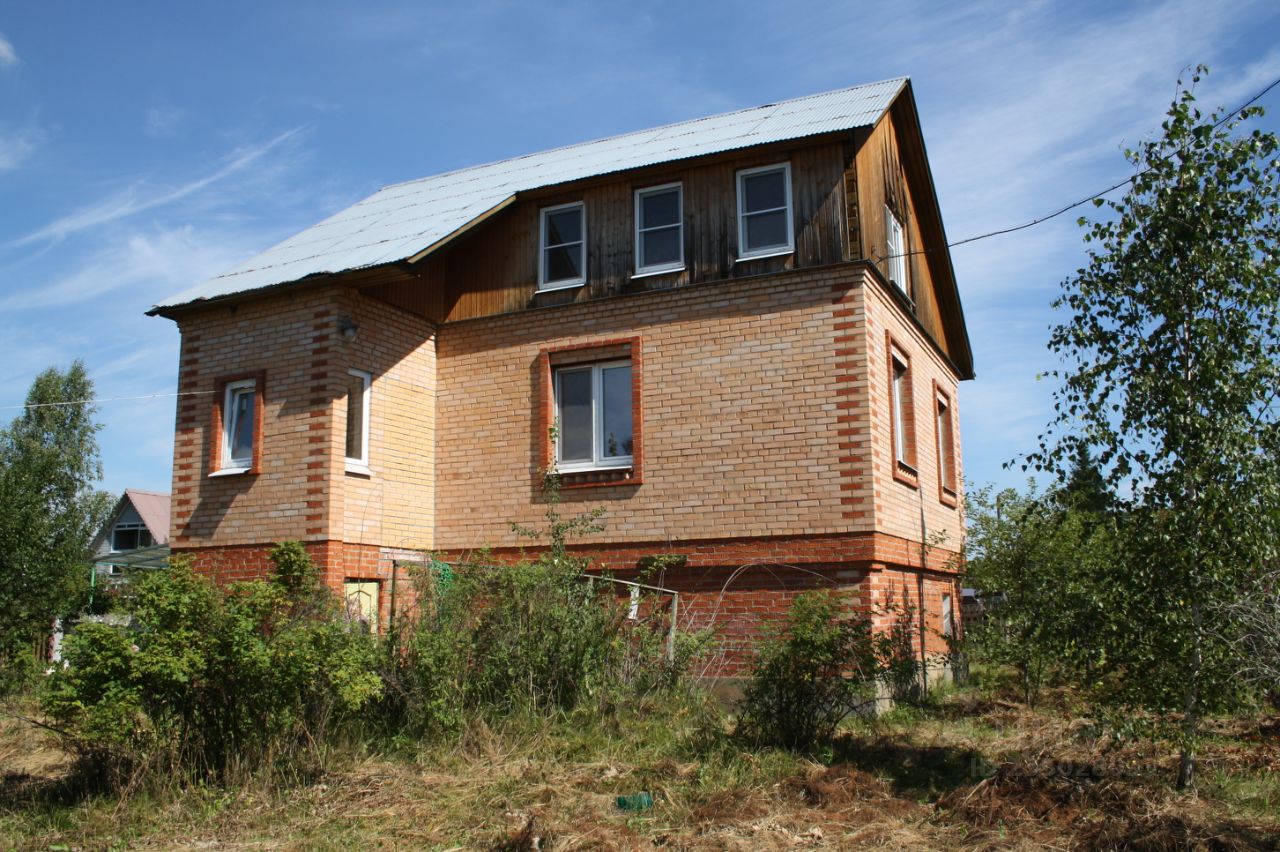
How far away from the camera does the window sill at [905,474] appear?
12.6 meters

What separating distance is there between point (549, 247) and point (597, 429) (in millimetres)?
2652

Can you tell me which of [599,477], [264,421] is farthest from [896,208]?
[264,421]

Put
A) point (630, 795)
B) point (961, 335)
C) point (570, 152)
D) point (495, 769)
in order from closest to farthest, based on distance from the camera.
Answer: point (630, 795), point (495, 769), point (570, 152), point (961, 335)

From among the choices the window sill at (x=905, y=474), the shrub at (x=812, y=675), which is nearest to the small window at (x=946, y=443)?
the window sill at (x=905, y=474)

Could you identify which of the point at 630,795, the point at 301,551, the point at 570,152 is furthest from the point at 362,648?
the point at 570,152

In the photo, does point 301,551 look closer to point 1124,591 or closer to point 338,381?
point 338,381

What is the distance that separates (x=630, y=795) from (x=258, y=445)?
7272 mm

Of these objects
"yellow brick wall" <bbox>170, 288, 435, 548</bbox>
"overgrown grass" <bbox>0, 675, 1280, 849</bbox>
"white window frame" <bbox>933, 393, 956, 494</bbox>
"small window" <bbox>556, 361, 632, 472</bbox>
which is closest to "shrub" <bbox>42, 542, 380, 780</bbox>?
"overgrown grass" <bbox>0, 675, 1280, 849</bbox>

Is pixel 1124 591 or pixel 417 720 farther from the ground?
pixel 1124 591

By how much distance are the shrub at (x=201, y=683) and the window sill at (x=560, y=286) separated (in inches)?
247

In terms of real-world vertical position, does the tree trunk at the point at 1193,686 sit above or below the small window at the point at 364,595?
below

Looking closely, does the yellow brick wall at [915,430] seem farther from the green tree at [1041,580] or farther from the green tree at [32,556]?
the green tree at [32,556]

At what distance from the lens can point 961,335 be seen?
1798 cm

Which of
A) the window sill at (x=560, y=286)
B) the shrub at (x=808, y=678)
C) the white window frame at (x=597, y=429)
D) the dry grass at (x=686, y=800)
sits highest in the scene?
the window sill at (x=560, y=286)
